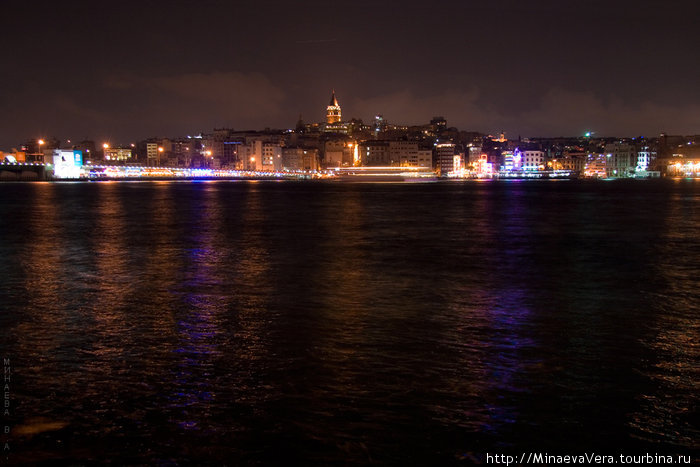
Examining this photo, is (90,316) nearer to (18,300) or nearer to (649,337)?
(18,300)

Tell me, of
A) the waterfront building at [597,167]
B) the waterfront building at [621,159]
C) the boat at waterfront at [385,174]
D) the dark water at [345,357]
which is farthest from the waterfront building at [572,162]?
the dark water at [345,357]

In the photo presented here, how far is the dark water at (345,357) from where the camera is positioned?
6059mm

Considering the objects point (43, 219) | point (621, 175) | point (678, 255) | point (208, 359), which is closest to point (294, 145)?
point (621, 175)

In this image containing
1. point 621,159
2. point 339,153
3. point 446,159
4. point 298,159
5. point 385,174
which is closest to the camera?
point 385,174

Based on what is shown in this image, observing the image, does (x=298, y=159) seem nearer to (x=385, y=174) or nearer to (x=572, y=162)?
(x=385, y=174)

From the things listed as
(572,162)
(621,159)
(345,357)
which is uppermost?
(621,159)

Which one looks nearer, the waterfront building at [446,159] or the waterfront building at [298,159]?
the waterfront building at [298,159]

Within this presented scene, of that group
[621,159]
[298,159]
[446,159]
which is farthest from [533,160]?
[298,159]

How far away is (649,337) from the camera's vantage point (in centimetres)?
971

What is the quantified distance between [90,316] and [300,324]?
12.2 feet

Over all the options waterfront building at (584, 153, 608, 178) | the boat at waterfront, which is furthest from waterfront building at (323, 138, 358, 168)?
waterfront building at (584, 153, 608, 178)

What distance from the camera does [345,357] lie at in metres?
8.52

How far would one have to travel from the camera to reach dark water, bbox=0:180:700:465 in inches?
239

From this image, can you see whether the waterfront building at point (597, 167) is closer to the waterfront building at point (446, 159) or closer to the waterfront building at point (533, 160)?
the waterfront building at point (533, 160)
